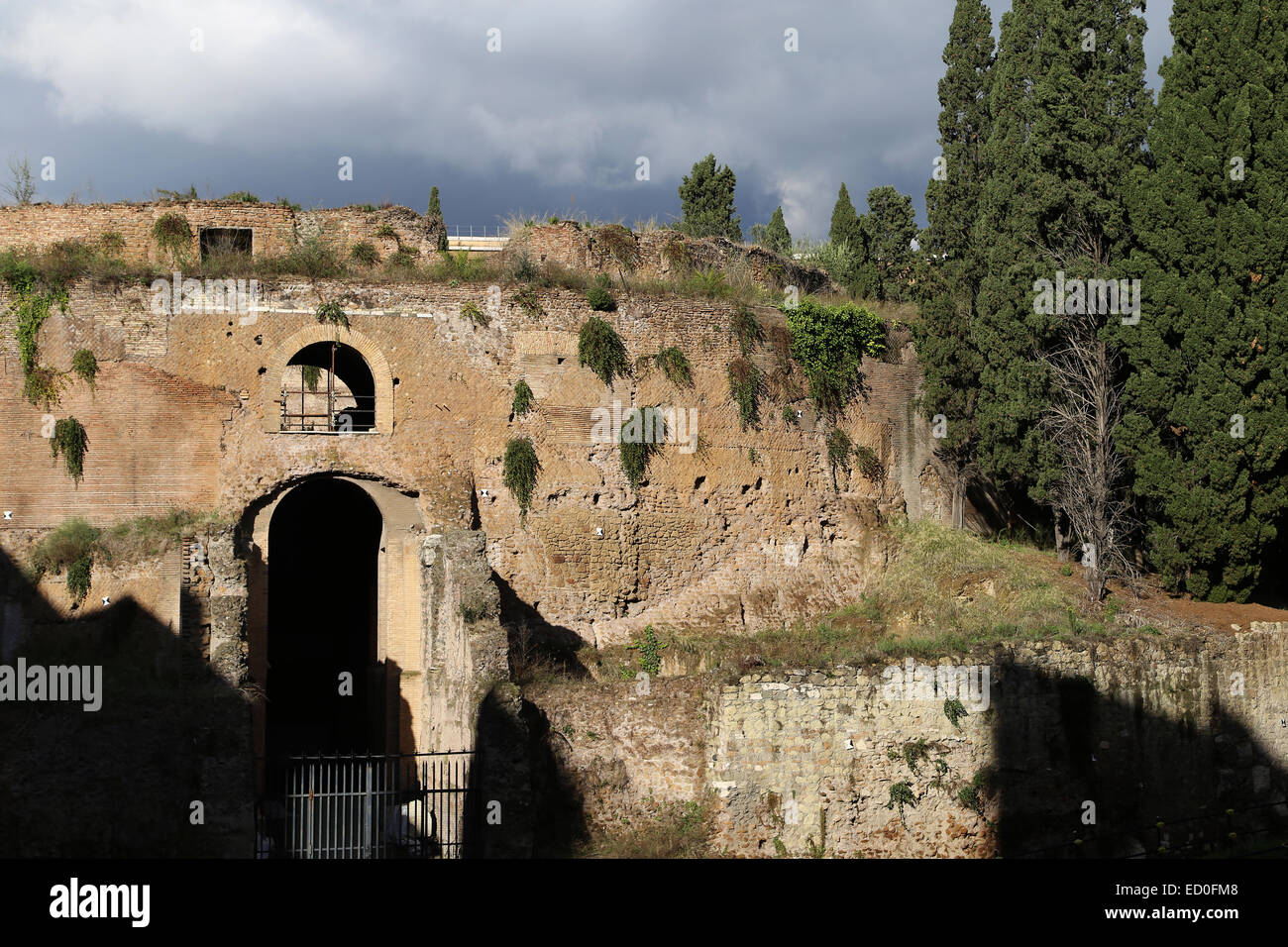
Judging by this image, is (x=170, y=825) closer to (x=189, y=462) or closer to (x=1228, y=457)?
(x=189, y=462)

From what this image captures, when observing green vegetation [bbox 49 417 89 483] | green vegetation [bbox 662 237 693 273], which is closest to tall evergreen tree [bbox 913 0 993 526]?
green vegetation [bbox 662 237 693 273]

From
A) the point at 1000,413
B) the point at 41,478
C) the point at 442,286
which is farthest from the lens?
the point at 1000,413

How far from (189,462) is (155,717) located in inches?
189

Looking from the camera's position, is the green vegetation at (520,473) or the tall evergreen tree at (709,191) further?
the tall evergreen tree at (709,191)

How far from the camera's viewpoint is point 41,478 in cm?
1933

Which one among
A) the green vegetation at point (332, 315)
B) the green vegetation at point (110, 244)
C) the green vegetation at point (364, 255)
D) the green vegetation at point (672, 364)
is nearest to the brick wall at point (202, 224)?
the green vegetation at point (110, 244)

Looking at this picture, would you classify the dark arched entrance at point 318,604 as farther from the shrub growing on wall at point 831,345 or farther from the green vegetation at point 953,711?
the green vegetation at point 953,711

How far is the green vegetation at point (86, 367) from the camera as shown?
64.0 feet

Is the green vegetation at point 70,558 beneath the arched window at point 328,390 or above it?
beneath

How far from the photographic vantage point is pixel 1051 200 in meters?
21.8

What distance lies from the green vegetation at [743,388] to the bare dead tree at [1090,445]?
5069 mm

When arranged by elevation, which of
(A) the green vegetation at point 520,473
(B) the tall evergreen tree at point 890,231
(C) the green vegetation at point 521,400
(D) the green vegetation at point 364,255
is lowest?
(A) the green vegetation at point 520,473

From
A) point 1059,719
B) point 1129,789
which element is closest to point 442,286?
point 1059,719

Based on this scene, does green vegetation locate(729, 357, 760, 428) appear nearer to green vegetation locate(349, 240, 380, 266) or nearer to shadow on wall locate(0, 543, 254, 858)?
green vegetation locate(349, 240, 380, 266)
